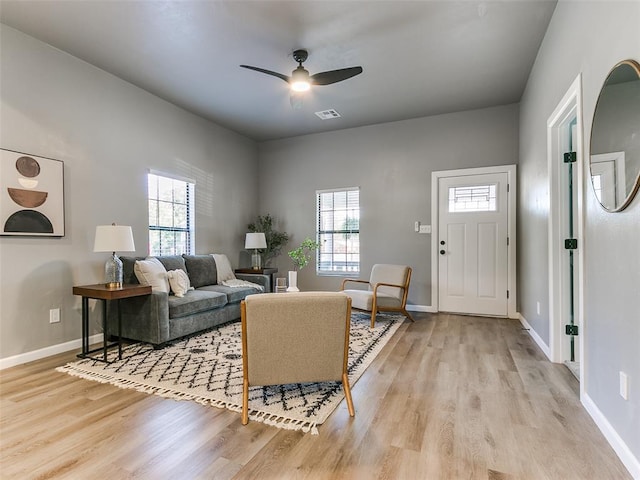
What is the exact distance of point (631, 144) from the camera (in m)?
1.58

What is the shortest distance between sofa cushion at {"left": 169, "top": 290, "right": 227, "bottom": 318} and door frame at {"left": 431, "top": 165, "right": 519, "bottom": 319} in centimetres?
305

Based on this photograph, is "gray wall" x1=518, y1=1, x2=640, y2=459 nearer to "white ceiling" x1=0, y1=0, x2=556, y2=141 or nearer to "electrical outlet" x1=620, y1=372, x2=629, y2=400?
"electrical outlet" x1=620, y1=372, x2=629, y2=400


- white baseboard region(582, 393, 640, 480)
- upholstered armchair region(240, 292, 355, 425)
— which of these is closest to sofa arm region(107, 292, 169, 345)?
upholstered armchair region(240, 292, 355, 425)

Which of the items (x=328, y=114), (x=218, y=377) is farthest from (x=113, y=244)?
(x=328, y=114)

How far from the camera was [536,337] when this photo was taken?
11.6 feet

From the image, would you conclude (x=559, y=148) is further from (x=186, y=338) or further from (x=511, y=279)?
(x=186, y=338)

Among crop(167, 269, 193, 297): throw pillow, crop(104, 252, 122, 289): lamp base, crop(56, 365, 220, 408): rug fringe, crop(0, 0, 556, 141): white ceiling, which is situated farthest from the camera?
crop(167, 269, 193, 297): throw pillow

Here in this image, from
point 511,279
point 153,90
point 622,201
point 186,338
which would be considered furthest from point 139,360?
point 511,279

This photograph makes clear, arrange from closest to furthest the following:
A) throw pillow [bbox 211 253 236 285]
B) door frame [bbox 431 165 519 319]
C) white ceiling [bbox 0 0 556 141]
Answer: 1. white ceiling [bbox 0 0 556 141]
2. door frame [bbox 431 165 519 319]
3. throw pillow [bbox 211 253 236 285]

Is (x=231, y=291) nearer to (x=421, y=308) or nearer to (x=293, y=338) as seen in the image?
(x=293, y=338)

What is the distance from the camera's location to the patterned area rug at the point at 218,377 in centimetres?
211

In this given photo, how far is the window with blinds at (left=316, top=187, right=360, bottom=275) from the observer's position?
18.6 ft

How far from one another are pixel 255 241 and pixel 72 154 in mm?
2668

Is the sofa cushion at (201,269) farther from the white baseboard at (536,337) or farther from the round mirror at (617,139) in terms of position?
the round mirror at (617,139)
